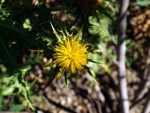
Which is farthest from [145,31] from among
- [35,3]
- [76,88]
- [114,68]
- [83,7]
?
[35,3]

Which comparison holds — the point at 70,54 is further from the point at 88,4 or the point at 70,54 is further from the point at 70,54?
the point at 88,4

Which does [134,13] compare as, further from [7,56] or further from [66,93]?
[7,56]

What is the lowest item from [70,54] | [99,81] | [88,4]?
[99,81]

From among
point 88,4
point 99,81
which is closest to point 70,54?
point 88,4

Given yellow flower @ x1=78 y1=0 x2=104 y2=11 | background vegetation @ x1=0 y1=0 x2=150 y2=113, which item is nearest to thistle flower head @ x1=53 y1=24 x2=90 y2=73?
yellow flower @ x1=78 y1=0 x2=104 y2=11

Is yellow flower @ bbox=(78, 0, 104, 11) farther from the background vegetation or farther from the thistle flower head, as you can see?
the background vegetation

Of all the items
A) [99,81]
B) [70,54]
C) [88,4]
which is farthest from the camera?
[99,81]
